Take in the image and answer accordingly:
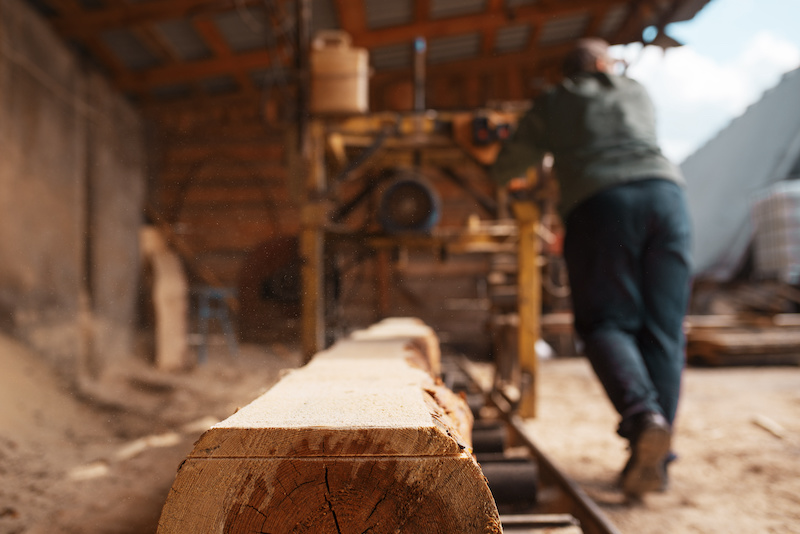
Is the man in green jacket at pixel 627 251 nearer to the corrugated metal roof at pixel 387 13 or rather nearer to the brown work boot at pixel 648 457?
the brown work boot at pixel 648 457

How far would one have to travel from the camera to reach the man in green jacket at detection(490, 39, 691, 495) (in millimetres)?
1945

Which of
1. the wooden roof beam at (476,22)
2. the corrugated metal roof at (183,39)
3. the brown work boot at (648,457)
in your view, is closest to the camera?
the brown work boot at (648,457)

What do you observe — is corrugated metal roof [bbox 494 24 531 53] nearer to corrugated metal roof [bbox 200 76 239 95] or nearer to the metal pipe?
the metal pipe

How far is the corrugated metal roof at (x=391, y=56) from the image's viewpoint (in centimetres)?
660

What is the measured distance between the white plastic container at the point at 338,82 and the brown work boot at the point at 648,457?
8.10 ft

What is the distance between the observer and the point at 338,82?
3.31 m

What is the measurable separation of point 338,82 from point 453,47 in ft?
13.6

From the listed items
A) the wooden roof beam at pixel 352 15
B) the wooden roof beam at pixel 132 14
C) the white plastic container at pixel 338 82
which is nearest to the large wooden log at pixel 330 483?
the white plastic container at pixel 338 82

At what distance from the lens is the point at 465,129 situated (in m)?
3.34

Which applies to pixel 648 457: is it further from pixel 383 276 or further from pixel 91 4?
pixel 91 4

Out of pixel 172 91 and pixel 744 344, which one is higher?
pixel 172 91

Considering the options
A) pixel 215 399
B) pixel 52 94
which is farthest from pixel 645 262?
pixel 52 94

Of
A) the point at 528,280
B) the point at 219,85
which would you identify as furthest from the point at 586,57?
the point at 219,85

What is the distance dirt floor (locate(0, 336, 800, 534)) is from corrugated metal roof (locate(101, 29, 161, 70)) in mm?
3563
